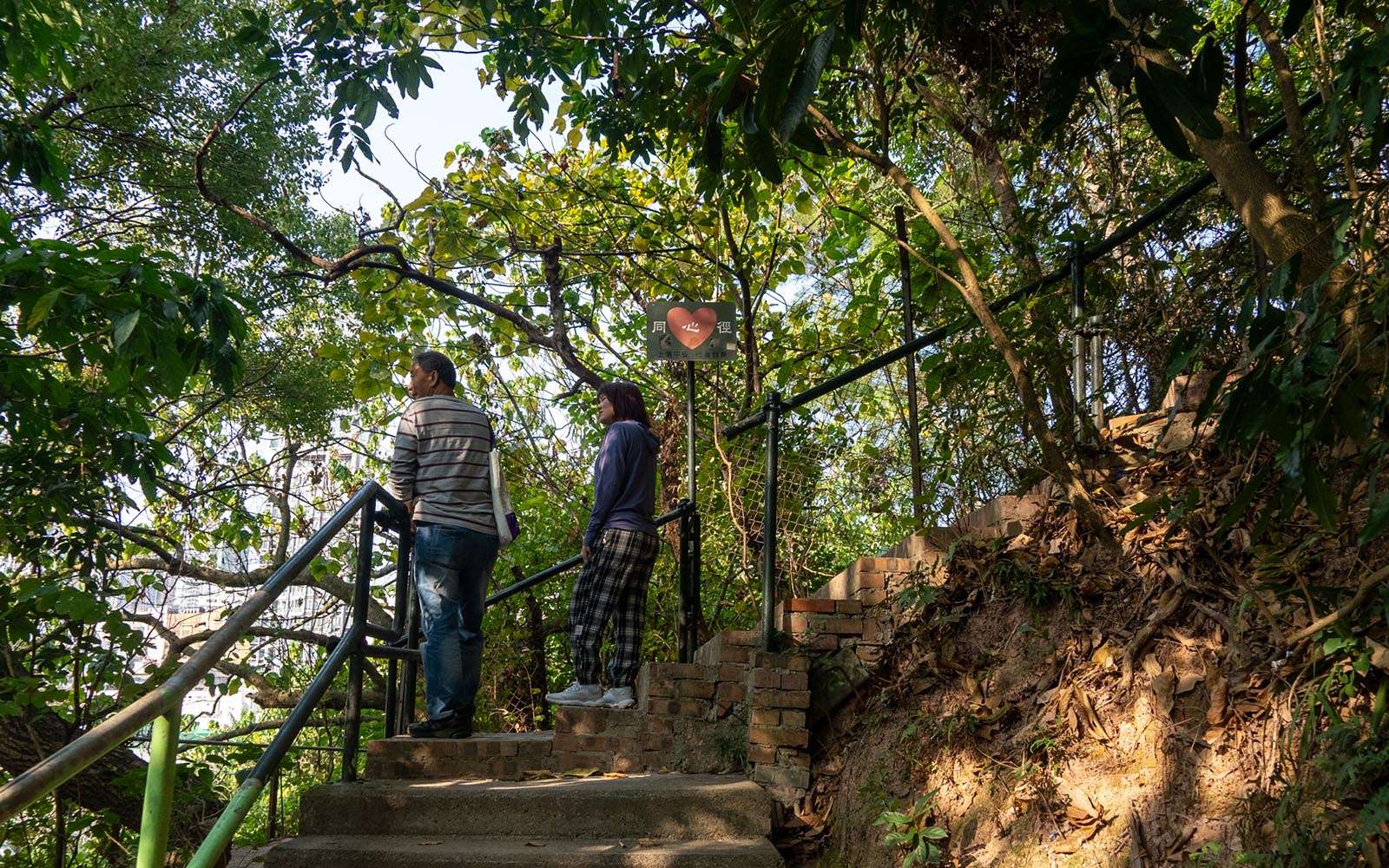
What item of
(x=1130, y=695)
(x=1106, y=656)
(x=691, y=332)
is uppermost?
(x=691, y=332)

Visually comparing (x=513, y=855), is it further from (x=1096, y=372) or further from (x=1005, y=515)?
(x=1096, y=372)

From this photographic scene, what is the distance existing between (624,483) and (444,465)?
33.1 inches

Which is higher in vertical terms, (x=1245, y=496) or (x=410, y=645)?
(x=1245, y=496)

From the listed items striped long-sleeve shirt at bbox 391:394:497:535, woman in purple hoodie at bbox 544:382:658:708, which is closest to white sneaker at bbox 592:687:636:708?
woman in purple hoodie at bbox 544:382:658:708

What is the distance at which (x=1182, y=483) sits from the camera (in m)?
A: 3.39

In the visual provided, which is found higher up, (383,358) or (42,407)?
(383,358)

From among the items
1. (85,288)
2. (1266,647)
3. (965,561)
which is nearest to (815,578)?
(965,561)

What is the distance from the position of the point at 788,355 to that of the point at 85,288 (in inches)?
217

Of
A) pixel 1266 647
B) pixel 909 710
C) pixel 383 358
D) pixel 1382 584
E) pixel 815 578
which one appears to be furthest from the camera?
pixel 383 358

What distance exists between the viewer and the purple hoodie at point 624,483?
480 centimetres

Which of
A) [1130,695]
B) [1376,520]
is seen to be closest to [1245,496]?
[1376,520]

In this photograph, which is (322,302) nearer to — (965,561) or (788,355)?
(788,355)

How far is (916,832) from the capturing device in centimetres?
323

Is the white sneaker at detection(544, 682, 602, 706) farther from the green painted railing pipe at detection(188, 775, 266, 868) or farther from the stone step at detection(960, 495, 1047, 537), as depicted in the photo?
the green painted railing pipe at detection(188, 775, 266, 868)
